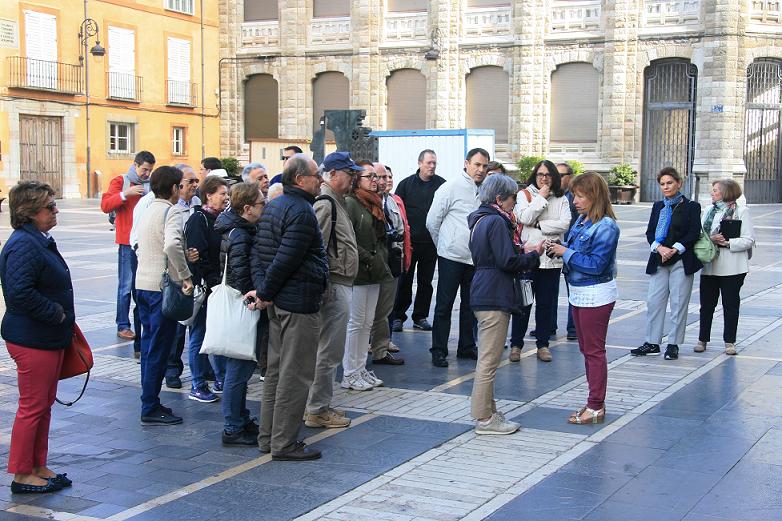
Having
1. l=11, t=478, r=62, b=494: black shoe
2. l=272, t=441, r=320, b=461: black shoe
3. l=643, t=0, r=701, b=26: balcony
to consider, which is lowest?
l=11, t=478, r=62, b=494: black shoe

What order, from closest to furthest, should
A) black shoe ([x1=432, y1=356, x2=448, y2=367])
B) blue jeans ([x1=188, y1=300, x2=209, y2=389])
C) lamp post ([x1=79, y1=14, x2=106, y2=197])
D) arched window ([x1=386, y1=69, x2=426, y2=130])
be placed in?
blue jeans ([x1=188, y1=300, x2=209, y2=389]) → black shoe ([x1=432, y1=356, x2=448, y2=367]) → lamp post ([x1=79, y1=14, x2=106, y2=197]) → arched window ([x1=386, y1=69, x2=426, y2=130])

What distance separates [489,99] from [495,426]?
110 ft

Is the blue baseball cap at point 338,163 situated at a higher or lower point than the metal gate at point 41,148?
lower

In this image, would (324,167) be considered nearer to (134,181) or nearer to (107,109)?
(134,181)

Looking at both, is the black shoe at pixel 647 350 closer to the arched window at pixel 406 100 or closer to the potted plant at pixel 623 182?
the potted plant at pixel 623 182

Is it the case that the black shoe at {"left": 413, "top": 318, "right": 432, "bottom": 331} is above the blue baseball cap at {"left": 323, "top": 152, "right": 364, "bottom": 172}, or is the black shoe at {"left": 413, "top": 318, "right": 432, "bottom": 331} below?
below

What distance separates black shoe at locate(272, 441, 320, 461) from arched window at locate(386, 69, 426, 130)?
3496 cm

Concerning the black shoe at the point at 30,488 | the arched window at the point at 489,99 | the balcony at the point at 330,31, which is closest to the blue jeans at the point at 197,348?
the black shoe at the point at 30,488

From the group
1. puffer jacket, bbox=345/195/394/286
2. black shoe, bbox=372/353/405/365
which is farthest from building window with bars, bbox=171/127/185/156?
Answer: puffer jacket, bbox=345/195/394/286

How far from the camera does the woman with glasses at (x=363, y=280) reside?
8328 mm

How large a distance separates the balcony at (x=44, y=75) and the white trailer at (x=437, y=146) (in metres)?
18.3

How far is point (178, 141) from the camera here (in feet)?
143

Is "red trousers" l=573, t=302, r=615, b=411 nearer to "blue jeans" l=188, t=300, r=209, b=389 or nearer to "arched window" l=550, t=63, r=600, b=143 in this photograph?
"blue jeans" l=188, t=300, r=209, b=389

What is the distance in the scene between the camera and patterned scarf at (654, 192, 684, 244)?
982 cm
